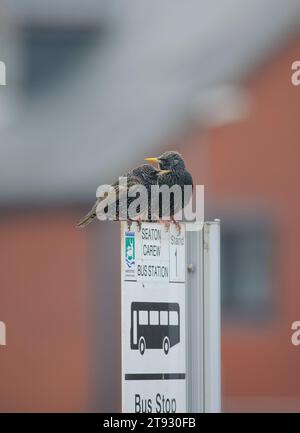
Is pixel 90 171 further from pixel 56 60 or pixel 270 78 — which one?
pixel 270 78

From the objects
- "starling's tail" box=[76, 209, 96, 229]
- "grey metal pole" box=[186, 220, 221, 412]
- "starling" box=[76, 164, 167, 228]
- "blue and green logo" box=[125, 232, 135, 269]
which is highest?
"starling" box=[76, 164, 167, 228]

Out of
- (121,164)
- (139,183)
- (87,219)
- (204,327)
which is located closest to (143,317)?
(204,327)

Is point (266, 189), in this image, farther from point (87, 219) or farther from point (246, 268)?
point (87, 219)

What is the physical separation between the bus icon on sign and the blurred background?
1.48ft

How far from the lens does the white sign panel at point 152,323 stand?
163 centimetres

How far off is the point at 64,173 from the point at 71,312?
0.28m

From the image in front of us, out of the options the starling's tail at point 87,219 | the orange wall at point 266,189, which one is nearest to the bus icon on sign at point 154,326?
the starling's tail at point 87,219

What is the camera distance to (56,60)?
220cm

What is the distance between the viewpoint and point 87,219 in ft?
6.83

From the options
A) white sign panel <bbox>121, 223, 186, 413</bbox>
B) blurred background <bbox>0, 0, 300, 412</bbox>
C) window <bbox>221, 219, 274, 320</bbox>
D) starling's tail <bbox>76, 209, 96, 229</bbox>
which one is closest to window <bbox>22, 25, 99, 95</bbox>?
blurred background <bbox>0, 0, 300, 412</bbox>

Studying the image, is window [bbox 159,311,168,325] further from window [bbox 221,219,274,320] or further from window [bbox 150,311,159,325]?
window [bbox 221,219,274,320]

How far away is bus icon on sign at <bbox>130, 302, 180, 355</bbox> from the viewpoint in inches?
64.5

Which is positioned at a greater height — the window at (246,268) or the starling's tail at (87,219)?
the starling's tail at (87,219)

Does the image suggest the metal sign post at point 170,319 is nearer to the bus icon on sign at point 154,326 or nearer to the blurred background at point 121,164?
the bus icon on sign at point 154,326
